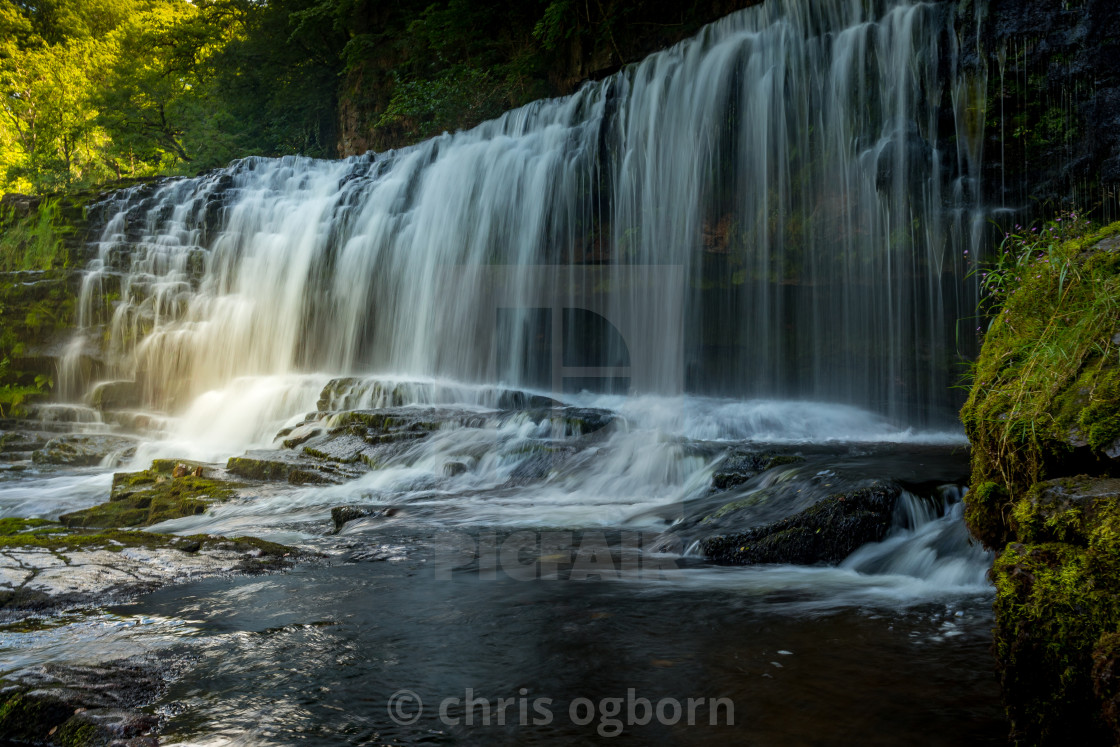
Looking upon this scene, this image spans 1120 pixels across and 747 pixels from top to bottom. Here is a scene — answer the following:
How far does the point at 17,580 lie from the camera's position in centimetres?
387

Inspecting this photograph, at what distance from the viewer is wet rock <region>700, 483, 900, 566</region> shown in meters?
4.60

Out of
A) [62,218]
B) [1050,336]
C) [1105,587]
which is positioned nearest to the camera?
[1105,587]

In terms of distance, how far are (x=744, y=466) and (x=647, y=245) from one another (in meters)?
5.93

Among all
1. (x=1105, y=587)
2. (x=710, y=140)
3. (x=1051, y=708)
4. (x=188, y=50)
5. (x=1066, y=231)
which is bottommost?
(x=1051, y=708)

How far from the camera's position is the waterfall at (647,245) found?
32.1 ft

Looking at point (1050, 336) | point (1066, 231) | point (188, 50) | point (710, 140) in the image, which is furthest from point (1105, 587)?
point (188, 50)

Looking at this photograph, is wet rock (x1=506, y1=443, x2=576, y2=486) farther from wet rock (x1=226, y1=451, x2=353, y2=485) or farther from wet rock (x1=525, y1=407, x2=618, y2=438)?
wet rock (x1=226, y1=451, x2=353, y2=485)

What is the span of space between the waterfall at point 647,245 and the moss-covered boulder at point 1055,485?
6.21 meters

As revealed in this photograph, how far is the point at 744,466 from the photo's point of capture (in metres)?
6.70

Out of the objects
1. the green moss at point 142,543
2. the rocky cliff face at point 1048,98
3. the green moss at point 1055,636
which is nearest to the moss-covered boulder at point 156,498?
the green moss at point 142,543

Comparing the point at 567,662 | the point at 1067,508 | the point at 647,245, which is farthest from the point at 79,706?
the point at 647,245

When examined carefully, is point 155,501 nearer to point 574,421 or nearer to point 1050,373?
point 574,421

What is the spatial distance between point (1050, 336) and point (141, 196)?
64.5 feet

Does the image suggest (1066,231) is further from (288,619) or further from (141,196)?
(141,196)
